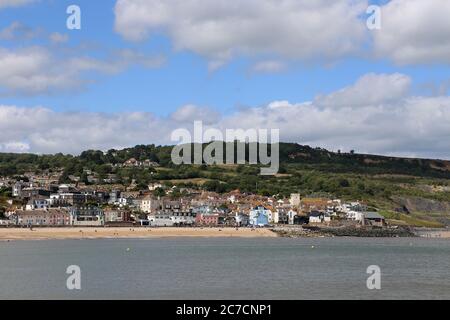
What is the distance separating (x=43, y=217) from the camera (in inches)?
4358

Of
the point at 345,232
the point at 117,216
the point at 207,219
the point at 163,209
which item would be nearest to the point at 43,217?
the point at 117,216

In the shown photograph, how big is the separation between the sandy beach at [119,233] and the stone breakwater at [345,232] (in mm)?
4677

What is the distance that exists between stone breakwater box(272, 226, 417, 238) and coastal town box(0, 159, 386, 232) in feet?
13.8

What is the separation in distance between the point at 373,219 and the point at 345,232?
1187 centimetres

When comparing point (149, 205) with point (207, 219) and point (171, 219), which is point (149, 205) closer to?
point (171, 219)

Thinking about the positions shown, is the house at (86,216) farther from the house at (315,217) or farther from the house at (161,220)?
the house at (315,217)

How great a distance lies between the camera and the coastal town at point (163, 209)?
114 m

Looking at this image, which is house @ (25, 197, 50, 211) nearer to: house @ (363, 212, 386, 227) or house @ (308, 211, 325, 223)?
house @ (308, 211, 325, 223)

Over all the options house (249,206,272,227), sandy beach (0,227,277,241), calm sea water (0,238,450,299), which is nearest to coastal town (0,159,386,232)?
house (249,206,272,227)

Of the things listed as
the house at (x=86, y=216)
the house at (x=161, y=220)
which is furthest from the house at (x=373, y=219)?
the house at (x=86, y=216)

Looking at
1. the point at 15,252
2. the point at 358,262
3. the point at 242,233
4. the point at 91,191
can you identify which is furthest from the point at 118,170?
the point at 358,262

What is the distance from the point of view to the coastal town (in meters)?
114

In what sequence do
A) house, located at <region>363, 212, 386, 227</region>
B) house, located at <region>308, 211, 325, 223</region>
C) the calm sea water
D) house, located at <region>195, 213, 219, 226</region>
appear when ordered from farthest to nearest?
1. house, located at <region>308, 211, 325, 223</region>
2. house, located at <region>363, 212, 386, 227</region>
3. house, located at <region>195, 213, 219, 226</region>
4. the calm sea water
